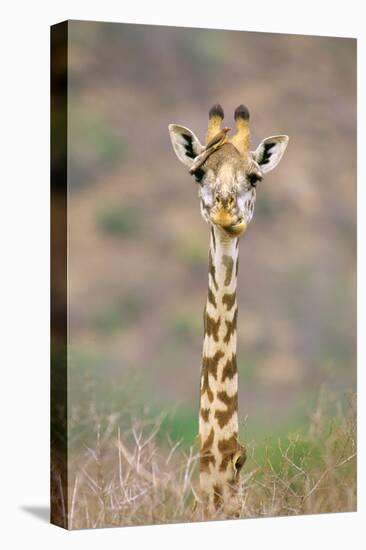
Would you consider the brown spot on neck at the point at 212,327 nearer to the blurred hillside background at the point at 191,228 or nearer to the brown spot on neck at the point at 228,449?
the blurred hillside background at the point at 191,228

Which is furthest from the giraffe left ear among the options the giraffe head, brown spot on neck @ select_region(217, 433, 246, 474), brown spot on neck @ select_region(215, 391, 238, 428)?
brown spot on neck @ select_region(217, 433, 246, 474)

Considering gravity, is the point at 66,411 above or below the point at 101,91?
below

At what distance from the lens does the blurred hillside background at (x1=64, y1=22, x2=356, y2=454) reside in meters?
9.91

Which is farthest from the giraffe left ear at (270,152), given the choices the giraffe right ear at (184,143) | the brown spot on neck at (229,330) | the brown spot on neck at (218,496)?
the brown spot on neck at (218,496)

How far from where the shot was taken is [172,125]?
10211 millimetres

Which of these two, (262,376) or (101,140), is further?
(262,376)

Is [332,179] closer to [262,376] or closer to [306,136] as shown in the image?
[306,136]

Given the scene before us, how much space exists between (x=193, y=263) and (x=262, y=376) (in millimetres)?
927

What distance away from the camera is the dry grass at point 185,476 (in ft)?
32.5

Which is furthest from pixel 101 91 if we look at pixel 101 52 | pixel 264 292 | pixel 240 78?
pixel 264 292

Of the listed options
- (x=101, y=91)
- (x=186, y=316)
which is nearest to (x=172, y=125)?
(x=101, y=91)

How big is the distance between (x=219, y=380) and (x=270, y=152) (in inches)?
61.0

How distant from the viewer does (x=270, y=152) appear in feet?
34.4

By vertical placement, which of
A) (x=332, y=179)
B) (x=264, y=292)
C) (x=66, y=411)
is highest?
(x=332, y=179)
